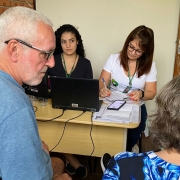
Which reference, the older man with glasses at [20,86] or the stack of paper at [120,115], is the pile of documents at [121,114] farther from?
the older man with glasses at [20,86]

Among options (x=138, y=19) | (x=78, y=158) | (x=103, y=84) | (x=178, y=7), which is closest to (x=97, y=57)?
(x=138, y=19)

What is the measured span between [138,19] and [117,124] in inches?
63.7

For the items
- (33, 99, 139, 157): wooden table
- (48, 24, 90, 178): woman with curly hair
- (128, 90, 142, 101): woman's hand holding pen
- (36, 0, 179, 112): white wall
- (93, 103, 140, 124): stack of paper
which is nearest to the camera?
(93, 103, 140, 124): stack of paper

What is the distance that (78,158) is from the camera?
2.34m

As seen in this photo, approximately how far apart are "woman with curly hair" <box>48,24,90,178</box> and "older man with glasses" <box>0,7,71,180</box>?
1.19 metres

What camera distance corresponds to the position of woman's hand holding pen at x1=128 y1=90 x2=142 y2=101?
1838 millimetres

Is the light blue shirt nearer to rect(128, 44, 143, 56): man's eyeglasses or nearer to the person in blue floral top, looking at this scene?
the person in blue floral top

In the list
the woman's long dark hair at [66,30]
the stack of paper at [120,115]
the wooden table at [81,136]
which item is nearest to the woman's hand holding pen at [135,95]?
the stack of paper at [120,115]

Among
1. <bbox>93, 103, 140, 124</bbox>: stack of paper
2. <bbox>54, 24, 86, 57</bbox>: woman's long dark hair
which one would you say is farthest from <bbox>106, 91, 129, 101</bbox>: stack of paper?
<bbox>54, 24, 86, 57</bbox>: woman's long dark hair

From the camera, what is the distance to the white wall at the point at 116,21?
2584mm

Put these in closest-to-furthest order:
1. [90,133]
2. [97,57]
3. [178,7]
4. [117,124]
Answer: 1. [117,124]
2. [90,133]
3. [178,7]
4. [97,57]

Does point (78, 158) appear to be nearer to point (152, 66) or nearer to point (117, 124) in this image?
point (117, 124)

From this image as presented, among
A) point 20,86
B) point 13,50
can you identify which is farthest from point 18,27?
point 20,86

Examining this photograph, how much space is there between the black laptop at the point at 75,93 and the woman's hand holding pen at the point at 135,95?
37cm
